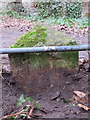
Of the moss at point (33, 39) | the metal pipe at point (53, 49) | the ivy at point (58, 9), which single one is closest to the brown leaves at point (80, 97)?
the metal pipe at point (53, 49)

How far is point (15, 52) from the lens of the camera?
2.12 metres

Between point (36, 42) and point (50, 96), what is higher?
point (36, 42)

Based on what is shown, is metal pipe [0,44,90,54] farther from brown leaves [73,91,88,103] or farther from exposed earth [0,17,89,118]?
brown leaves [73,91,88,103]

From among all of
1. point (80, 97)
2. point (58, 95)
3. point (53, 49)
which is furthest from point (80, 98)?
point (53, 49)

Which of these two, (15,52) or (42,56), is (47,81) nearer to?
(42,56)

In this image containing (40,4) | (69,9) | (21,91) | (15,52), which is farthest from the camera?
(40,4)

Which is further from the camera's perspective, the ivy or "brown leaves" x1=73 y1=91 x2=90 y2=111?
the ivy

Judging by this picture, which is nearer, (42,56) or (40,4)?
(42,56)

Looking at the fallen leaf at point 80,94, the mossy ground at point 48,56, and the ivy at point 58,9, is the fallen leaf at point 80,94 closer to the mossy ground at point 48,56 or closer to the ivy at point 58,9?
the mossy ground at point 48,56

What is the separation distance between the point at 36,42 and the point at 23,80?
0.48 m

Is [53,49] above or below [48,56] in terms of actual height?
above

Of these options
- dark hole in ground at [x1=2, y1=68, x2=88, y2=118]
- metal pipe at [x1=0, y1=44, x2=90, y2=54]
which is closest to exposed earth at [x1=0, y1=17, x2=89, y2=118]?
dark hole in ground at [x1=2, y1=68, x2=88, y2=118]

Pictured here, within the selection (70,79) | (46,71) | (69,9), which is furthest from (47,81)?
(69,9)

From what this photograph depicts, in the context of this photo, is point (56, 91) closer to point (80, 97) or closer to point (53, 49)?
point (80, 97)
